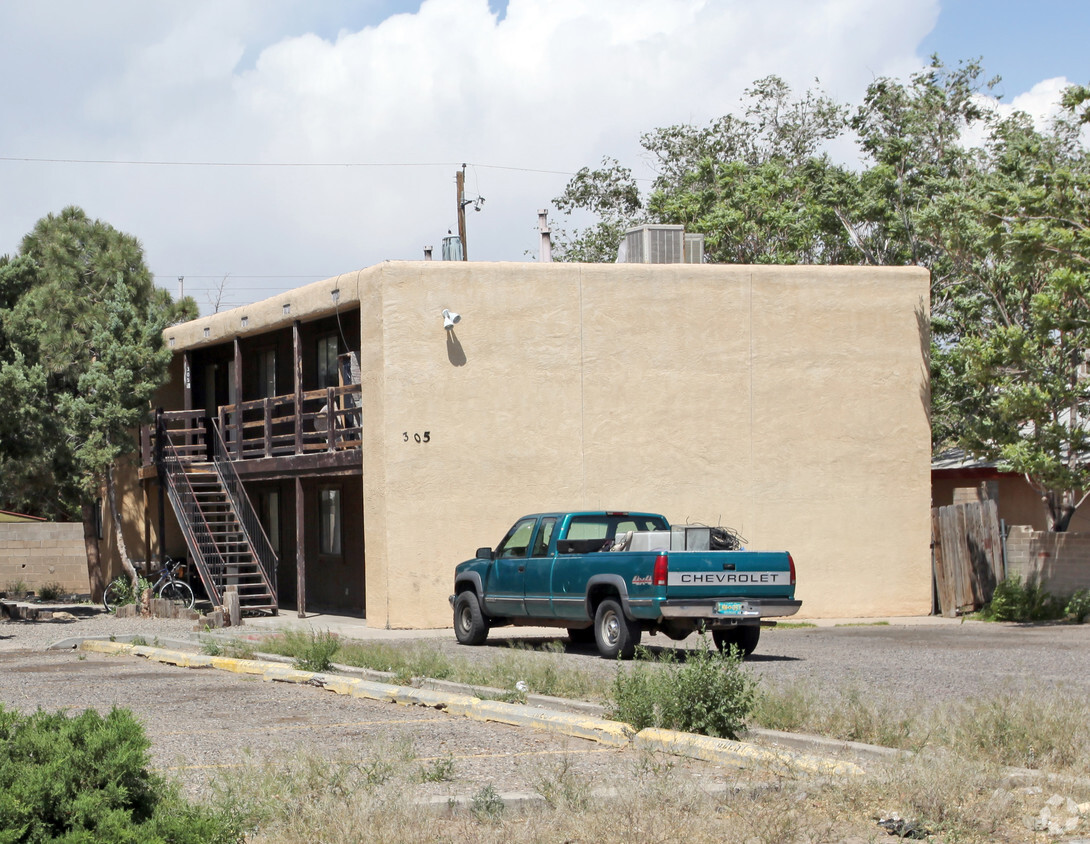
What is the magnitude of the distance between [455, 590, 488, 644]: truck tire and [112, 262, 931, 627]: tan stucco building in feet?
9.63

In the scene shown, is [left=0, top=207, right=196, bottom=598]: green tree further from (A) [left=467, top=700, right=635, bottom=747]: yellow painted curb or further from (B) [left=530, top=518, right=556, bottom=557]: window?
(A) [left=467, top=700, right=635, bottom=747]: yellow painted curb

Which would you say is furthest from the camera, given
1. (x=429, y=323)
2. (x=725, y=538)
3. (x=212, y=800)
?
(x=429, y=323)

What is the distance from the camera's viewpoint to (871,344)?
80.0 ft

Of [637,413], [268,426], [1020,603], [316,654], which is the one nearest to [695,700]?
[316,654]

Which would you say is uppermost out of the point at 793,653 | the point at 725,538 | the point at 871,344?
the point at 871,344

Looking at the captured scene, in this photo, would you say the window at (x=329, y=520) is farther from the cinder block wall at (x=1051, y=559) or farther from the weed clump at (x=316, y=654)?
the cinder block wall at (x=1051, y=559)

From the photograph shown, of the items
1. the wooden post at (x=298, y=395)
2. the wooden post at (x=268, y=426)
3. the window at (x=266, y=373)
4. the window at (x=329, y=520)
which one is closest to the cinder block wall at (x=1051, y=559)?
the window at (x=329, y=520)

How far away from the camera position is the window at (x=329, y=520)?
27.5 metres

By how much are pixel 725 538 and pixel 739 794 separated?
968 centimetres

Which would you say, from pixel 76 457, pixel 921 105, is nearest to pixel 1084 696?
pixel 76 457

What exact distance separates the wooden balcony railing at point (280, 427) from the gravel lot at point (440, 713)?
4.75 meters

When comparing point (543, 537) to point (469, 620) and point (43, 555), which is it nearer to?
point (469, 620)

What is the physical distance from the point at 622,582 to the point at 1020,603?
1045cm

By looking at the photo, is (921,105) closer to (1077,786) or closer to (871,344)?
(871,344)
